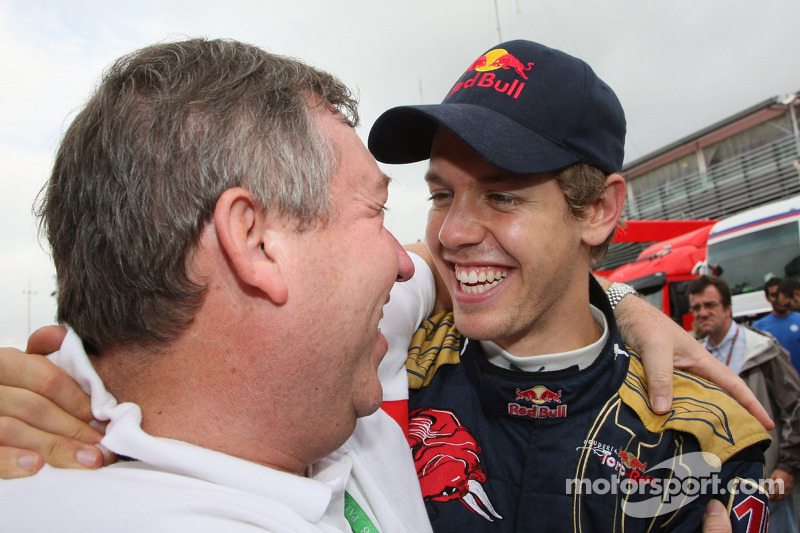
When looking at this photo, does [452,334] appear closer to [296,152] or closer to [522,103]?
[522,103]

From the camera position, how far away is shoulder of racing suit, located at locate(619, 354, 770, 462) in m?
1.57

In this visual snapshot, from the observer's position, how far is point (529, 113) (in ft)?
5.94

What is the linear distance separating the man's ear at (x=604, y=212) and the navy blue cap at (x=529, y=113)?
0.08 metres

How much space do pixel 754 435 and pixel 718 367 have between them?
0.40 metres

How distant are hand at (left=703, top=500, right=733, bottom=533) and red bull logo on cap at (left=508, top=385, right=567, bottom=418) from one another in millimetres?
478

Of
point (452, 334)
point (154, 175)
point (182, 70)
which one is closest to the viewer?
point (154, 175)

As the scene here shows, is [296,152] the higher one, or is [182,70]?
[182,70]

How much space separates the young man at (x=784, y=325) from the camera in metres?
5.71

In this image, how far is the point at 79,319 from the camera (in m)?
1.22

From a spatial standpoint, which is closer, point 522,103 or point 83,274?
point 83,274

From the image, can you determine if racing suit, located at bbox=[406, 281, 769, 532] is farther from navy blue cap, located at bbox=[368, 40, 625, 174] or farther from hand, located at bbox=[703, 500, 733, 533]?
navy blue cap, located at bbox=[368, 40, 625, 174]

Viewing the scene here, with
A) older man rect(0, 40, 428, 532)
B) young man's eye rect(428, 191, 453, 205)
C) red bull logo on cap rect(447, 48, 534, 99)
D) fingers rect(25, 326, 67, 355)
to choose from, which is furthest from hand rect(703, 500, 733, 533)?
fingers rect(25, 326, 67, 355)

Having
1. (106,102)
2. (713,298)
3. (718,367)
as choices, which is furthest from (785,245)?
(106,102)

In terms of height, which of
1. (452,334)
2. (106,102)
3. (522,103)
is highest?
(522,103)
